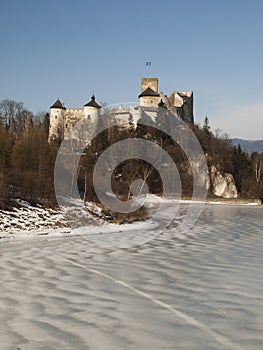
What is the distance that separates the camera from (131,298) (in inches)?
231

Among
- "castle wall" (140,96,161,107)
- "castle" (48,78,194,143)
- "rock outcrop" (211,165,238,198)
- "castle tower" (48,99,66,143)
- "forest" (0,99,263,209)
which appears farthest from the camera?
"castle wall" (140,96,161,107)

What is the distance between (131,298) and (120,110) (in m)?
50.2

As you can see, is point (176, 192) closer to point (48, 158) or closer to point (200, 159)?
point (200, 159)

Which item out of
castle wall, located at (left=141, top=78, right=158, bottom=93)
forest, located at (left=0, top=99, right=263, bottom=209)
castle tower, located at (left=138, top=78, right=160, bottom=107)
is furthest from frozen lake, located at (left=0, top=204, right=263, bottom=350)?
castle wall, located at (left=141, top=78, right=158, bottom=93)

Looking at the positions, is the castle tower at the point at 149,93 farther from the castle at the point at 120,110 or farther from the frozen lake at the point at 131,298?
the frozen lake at the point at 131,298

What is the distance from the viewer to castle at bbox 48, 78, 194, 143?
181 feet

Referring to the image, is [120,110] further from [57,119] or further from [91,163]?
[91,163]

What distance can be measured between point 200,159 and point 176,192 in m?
8.97

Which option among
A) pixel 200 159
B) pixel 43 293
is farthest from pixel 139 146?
pixel 43 293

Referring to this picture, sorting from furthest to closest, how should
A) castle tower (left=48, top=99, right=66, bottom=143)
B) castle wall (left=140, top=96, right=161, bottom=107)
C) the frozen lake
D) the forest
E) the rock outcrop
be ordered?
castle wall (left=140, top=96, right=161, bottom=107) → castle tower (left=48, top=99, right=66, bottom=143) → the rock outcrop → the forest → the frozen lake

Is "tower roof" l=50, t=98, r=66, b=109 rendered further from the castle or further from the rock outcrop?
the rock outcrop

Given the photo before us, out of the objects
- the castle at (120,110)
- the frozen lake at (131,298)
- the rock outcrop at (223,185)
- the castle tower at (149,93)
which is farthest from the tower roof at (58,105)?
the frozen lake at (131,298)

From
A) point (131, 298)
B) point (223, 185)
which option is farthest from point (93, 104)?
point (131, 298)

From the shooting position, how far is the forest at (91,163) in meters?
22.4
